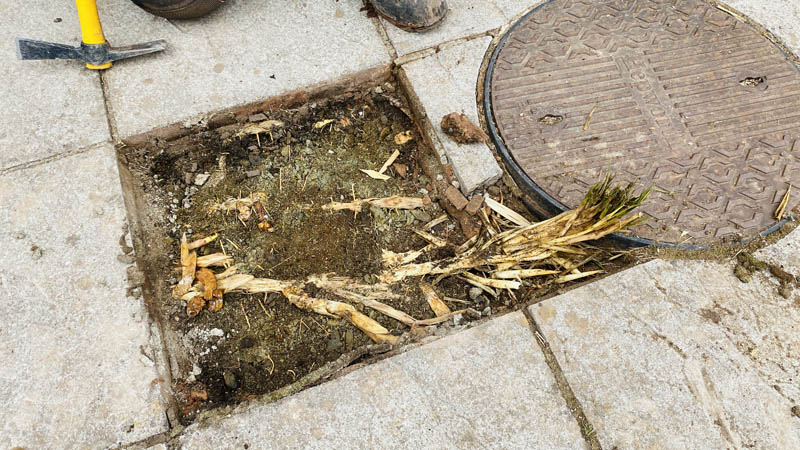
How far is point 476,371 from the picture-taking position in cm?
174

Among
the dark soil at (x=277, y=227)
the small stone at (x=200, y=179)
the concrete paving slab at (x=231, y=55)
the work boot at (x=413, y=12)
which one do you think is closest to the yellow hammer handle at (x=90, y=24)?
the concrete paving slab at (x=231, y=55)

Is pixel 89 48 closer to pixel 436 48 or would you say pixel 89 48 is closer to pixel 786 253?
pixel 436 48

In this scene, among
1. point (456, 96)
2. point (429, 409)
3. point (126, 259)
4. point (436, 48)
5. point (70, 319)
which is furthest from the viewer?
point (436, 48)

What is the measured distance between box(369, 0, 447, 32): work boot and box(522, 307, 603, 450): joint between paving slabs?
57.4 inches

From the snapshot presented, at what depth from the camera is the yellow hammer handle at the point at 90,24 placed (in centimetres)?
211

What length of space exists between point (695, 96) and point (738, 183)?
17.9 inches

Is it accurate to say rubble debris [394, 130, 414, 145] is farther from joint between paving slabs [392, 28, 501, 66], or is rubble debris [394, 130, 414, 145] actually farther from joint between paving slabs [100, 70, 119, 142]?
joint between paving slabs [100, 70, 119, 142]

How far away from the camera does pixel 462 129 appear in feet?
6.97

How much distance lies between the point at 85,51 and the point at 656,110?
2539 millimetres

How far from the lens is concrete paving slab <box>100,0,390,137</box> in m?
2.23

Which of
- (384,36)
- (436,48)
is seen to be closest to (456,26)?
(436,48)

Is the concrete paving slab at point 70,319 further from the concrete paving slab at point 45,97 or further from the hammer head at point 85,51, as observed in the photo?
the hammer head at point 85,51

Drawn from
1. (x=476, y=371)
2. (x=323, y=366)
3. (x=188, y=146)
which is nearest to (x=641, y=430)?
(x=476, y=371)

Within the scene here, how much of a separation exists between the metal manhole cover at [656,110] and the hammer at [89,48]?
5.39ft
